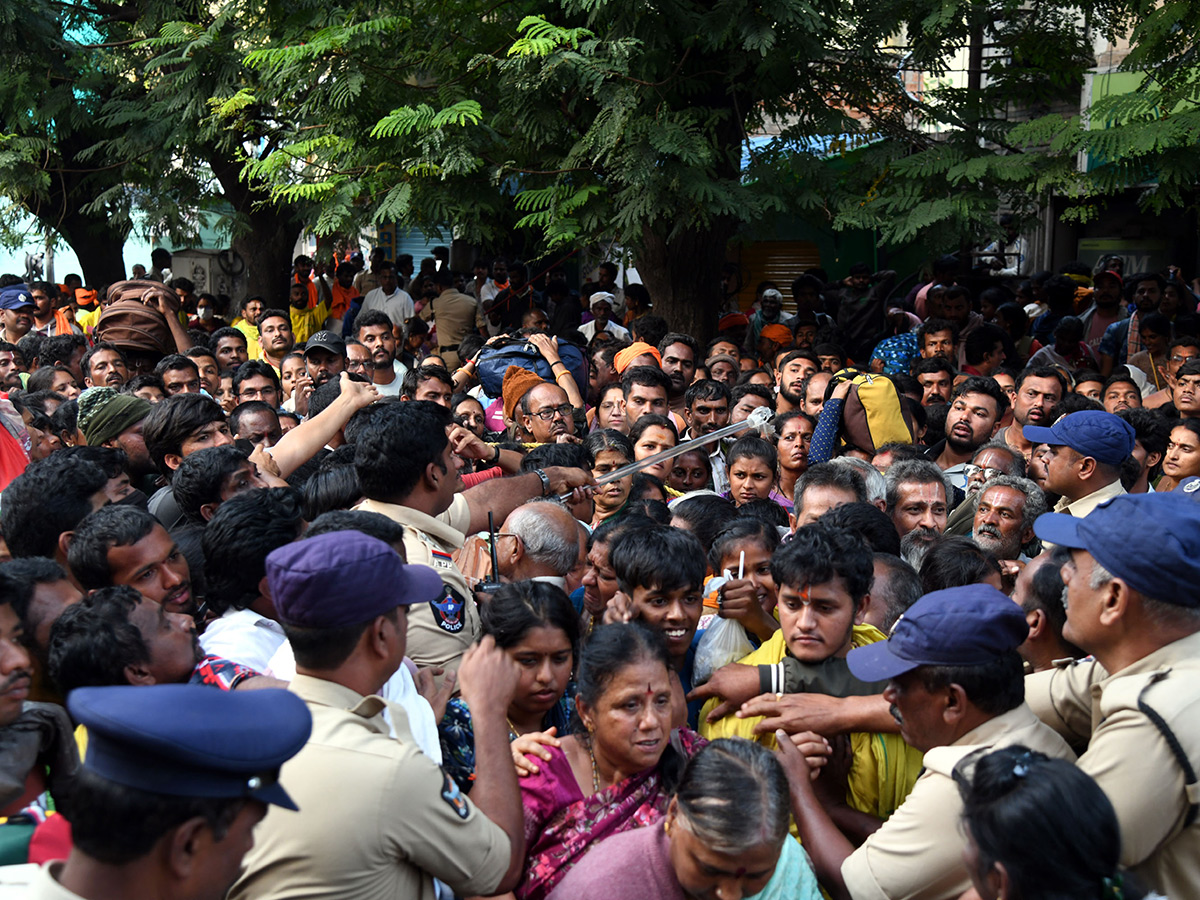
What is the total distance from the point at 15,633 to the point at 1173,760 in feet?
8.64

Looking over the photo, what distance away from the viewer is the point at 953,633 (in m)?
2.45

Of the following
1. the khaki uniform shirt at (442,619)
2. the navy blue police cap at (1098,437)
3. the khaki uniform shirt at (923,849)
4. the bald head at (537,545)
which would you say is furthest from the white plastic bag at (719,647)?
the navy blue police cap at (1098,437)

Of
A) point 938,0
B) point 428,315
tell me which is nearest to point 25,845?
point 938,0

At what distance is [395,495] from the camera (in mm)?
3557

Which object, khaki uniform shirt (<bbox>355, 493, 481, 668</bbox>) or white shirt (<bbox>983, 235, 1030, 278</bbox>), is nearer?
khaki uniform shirt (<bbox>355, 493, 481, 668</bbox>)

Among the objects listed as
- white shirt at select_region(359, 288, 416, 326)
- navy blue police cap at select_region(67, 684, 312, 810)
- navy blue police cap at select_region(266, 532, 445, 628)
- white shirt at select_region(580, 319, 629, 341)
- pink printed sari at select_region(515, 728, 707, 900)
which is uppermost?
white shirt at select_region(359, 288, 416, 326)

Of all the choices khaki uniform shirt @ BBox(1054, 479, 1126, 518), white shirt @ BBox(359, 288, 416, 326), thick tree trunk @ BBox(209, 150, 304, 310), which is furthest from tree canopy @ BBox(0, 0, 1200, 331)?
khaki uniform shirt @ BBox(1054, 479, 1126, 518)

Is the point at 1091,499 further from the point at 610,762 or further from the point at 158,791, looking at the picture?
the point at 158,791

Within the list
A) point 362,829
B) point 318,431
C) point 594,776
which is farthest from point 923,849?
point 318,431

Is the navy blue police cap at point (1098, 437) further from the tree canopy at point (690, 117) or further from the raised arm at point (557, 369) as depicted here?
the raised arm at point (557, 369)

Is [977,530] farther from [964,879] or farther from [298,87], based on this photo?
[298,87]

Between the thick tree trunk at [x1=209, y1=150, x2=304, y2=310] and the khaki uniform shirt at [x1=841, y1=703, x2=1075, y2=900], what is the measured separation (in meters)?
11.7

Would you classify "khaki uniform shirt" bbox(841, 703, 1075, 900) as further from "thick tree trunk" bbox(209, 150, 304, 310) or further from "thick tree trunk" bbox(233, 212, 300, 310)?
"thick tree trunk" bbox(233, 212, 300, 310)

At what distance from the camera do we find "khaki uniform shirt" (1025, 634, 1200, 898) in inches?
84.8
